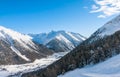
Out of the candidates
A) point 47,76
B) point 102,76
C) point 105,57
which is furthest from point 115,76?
point 47,76

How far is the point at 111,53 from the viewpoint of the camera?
12456 cm

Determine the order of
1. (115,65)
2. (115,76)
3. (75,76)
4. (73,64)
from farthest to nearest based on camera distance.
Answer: (73,64) < (75,76) < (115,65) < (115,76)

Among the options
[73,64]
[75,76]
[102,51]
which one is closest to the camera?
[75,76]

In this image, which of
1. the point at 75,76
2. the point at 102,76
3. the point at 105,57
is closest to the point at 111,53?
the point at 105,57

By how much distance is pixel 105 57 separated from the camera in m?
123

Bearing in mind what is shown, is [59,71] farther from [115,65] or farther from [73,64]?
[115,65]

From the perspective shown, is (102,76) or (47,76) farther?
(47,76)

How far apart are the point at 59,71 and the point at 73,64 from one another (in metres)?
7.54

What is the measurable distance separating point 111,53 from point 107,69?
103 feet

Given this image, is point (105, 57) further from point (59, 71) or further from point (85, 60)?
point (59, 71)

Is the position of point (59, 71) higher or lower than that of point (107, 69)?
higher

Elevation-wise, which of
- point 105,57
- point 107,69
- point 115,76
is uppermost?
point 105,57

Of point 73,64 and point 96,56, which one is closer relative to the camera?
point 96,56

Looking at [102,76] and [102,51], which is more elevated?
[102,51]
